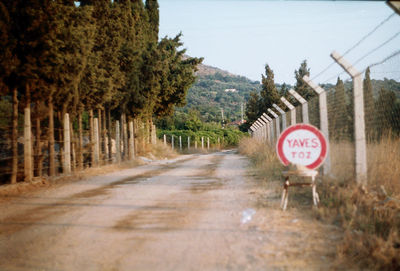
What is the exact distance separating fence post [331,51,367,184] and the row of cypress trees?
340 inches

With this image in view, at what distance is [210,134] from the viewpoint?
60.2 metres

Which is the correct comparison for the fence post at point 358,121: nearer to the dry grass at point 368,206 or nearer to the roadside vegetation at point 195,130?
the dry grass at point 368,206

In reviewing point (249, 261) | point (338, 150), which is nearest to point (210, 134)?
point (338, 150)

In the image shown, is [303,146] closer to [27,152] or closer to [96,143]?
[27,152]

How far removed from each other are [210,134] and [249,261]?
55.8 meters

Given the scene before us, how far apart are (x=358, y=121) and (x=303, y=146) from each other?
132 cm

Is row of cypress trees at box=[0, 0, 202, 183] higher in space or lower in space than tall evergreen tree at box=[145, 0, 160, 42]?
lower

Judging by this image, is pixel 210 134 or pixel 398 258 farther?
pixel 210 134

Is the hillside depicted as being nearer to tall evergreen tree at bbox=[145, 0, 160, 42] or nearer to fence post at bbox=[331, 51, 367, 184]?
tall evergreen tree at bbox=[145, 0, 160, 42]

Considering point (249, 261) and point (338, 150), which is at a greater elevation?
point (338, 150)

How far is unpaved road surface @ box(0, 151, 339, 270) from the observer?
443cm

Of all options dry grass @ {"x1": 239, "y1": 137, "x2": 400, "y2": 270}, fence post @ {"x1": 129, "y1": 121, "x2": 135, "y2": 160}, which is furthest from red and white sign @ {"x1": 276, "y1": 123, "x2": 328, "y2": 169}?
fence post @ {"x1": 129, "y1": 121, "x2": 135, "y2": 160}

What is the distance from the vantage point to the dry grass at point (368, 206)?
13.9 feet

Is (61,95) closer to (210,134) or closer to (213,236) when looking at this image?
(213,236)
